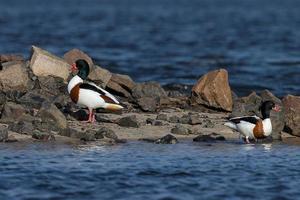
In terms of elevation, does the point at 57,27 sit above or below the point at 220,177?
above

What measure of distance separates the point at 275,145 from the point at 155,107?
3329mm

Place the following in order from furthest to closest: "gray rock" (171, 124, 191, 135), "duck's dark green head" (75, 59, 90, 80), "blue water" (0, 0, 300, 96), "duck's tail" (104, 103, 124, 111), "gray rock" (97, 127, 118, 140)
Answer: "blue water" (0, 0, 300, 96)
"duck's dark green head" (75, 59, 90, 80)
"duck's tail" (104, 103, 124, 111)
"gray rock" (171, 124, 191, 135)
"gray rock" (97, 127, 118, 140)

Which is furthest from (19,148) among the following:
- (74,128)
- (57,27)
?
(57,27)

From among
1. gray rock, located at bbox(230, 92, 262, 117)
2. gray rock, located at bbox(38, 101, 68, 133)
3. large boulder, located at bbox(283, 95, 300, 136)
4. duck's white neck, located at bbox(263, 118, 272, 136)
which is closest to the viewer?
gray rock, located at bbox(38, 101, 68, 133)

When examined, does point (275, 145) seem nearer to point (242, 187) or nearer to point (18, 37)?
point (242, 187)

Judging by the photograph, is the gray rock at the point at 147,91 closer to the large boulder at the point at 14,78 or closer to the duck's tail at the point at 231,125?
the large boulder at the point at 14,78

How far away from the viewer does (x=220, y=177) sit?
1491 centimetres

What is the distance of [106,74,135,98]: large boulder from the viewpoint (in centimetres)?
2174

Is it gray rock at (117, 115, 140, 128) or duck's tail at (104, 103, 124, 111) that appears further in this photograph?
duck's tail at (104, 103, 124, 111)

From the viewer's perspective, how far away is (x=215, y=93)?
20.9 metres

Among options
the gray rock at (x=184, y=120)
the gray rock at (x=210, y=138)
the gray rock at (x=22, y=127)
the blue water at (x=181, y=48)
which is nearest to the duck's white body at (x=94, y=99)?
the gray rock at (x=184, y=120)

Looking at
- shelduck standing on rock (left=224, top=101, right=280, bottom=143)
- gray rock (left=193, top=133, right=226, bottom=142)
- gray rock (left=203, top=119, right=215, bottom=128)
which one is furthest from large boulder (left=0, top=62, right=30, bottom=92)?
shelduck standing on rock (left=224, top=101, right=280, bottom=143)

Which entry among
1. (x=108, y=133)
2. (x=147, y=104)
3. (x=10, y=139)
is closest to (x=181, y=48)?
(x=147, y=104)

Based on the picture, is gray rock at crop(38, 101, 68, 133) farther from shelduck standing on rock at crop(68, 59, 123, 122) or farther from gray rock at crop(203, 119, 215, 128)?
gray rock at crop(203, 119, 215, 128)
